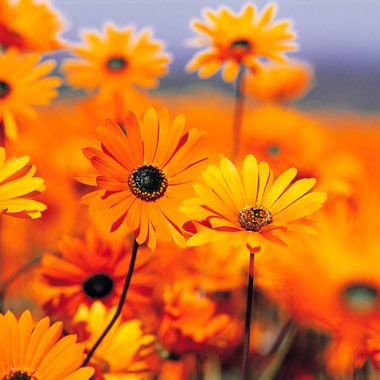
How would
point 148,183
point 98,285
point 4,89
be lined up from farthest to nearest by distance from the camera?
point 4,89, point 98,285, point 148,183

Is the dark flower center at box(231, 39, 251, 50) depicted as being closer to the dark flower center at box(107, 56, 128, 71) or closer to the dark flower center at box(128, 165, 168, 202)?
the dark flower center at box(107, 56, 128, 71)

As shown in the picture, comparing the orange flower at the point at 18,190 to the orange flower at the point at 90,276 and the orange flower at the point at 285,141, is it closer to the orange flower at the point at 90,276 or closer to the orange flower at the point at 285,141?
the orange flower at the point at 90,276

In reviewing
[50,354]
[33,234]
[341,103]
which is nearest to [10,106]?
[50,354]

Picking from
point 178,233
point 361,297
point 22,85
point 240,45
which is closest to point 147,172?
point 178,233

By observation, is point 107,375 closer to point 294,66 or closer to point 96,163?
point 96,163

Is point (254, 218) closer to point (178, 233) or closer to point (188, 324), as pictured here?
point (178, 233)

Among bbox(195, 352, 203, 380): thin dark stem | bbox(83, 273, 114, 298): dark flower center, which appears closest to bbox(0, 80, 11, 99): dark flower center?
bbox(83, 273, 114, 298): dark flower center

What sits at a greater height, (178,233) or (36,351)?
(178,233)
